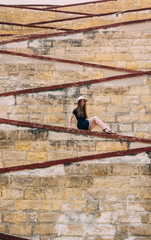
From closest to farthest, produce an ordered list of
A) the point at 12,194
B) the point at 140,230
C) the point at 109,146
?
the point at 140,230 < the point at 12,194 < the point at 109,146

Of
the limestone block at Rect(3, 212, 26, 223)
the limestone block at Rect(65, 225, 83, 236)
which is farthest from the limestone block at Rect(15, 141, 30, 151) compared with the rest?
the limestone block at Rect(65, 225, 83, 236)

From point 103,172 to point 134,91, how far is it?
5.91 ft

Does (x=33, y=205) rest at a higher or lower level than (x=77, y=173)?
lower

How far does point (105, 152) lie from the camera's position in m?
3.76

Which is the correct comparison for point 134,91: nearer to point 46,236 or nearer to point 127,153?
point 127,153

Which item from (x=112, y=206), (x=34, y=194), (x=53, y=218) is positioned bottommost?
(x=53, y=218)

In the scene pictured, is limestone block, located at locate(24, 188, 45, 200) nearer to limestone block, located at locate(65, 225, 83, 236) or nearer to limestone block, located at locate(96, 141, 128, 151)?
limestone block, located at locate(65, 225, 83, 236)

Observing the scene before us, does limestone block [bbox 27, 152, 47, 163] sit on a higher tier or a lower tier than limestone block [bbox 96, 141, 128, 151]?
lower

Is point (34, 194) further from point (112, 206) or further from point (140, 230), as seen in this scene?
point (140, 230)

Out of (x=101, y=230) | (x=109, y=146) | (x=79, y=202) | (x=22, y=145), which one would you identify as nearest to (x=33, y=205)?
(x=79, y=202)

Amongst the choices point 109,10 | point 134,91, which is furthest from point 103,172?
point 109,10

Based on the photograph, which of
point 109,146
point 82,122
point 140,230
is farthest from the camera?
point 82,122

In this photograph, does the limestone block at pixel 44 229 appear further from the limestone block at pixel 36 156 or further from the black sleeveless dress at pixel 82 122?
the black sleeveless dress at pixel 82 122

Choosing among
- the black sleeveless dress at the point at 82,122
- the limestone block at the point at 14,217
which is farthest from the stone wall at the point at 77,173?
the black sleeveless dress at the point at 82,122
